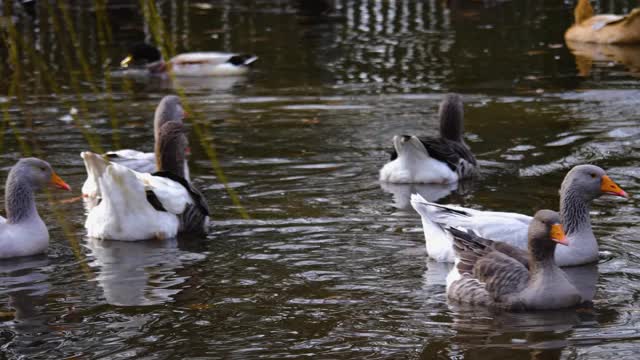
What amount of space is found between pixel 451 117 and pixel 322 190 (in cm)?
188

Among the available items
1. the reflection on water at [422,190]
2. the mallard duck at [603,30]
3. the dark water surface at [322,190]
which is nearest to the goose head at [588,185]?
the dark water surface at [322,190]

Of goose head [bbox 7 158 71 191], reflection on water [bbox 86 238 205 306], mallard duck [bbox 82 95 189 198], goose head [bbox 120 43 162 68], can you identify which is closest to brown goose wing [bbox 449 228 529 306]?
reflection on water [bbox 86 238 205 306]

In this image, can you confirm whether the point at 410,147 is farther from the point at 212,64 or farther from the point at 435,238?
the point at 212,64

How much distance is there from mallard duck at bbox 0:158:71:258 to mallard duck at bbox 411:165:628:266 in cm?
307

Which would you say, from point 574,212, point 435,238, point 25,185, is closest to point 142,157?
point 25,185

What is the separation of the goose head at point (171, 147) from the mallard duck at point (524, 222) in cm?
294

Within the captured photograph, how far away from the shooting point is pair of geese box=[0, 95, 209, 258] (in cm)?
880

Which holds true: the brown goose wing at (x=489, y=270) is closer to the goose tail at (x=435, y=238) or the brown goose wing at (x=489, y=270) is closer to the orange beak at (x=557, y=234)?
the orange beak at (x=557, y=234)

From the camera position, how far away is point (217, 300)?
289 inches

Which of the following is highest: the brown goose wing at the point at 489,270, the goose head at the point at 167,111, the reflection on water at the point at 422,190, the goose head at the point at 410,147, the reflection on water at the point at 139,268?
the goose head at the point at 167,111

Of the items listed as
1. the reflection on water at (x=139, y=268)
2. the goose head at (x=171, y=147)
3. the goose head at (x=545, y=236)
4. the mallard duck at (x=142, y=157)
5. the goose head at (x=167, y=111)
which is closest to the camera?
the goose head at (x=545, y=236)

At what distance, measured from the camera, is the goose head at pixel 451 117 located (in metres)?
11.7

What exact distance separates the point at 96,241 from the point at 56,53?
1141 cm

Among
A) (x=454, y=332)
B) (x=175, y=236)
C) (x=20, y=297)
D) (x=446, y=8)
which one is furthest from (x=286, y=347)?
(x=446, y=8)
